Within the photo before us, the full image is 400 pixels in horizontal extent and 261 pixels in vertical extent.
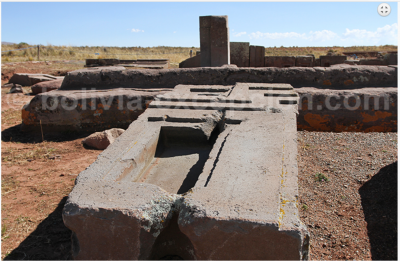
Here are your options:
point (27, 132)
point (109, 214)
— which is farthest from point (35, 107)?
point (109, 214)

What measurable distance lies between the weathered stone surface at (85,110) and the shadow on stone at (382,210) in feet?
10.7

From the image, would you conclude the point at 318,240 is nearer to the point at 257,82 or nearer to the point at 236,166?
the point at 236,166

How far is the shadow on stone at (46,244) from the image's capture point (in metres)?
2.65

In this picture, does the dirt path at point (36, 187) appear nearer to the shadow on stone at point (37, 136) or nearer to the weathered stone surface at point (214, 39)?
the shadow on stone at point (37, 136)

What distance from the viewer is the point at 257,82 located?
557 cm

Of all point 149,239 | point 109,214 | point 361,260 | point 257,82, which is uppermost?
point 257,82

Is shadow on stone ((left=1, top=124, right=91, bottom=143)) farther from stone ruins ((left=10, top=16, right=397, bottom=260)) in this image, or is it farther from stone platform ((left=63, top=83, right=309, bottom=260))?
stone platform ((left=63, top=83, right=309, bottom=260))

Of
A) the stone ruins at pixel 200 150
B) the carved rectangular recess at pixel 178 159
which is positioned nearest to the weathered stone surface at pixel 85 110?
the stone ruins at pixel 200 150

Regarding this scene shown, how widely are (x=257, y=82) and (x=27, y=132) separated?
3925 millimetres

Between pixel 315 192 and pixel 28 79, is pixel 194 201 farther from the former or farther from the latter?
pixel 28 79

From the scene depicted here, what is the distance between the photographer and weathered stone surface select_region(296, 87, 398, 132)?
4.87 m

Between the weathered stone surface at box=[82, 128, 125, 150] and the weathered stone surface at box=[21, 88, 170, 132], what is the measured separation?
46cm

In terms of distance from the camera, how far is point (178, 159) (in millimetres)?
3324

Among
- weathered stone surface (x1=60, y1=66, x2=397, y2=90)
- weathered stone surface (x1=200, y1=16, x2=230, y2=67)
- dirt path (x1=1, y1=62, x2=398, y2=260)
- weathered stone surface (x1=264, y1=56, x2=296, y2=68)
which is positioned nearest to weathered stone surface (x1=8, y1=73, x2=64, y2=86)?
weathered stone surface (x1=200, y1=16, x2=230, y2=67)
